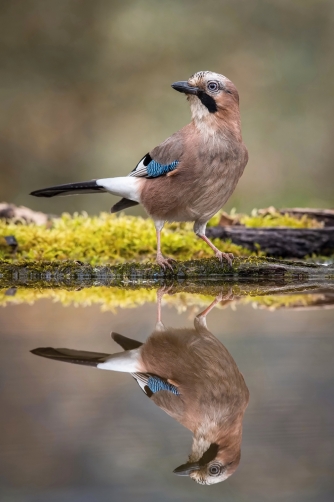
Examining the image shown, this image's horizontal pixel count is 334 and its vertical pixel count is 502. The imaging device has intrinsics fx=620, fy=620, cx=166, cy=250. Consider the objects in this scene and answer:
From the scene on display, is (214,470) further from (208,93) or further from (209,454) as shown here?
(208,93)

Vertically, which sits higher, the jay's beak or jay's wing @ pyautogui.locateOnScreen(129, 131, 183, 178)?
the jay's beak

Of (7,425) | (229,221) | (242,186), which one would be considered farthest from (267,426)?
(242,186)

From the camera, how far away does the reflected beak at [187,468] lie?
2.90 ft

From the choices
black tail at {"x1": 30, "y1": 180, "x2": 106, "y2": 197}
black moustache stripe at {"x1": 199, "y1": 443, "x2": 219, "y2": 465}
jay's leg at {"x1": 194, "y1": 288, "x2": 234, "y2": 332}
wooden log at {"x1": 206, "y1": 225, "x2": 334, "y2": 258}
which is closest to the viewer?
black moustache stripe at {"x1": 199, "y1": 443, "x2": 219, "y2": 465}

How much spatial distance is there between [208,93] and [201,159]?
0.34 metres

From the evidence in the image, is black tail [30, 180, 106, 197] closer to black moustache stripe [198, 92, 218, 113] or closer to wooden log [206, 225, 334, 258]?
black moustache stripe [198, 92, 218, 113]

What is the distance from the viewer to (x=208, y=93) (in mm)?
3133

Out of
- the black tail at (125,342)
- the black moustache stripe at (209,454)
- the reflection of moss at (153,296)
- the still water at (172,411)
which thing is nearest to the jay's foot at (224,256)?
the reflection of moss at (153,296)

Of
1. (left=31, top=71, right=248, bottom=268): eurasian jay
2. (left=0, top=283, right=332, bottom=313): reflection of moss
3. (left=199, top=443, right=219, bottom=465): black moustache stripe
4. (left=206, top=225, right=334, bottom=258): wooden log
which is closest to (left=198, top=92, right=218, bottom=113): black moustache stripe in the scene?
(left=31, top=71, right=248, bottom=268): eurasian jay

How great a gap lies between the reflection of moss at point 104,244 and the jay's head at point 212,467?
290 centimetres

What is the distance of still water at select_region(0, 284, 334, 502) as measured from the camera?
837mm

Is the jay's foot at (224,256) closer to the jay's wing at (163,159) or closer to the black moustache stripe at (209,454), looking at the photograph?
the jay's wing at (163,159)

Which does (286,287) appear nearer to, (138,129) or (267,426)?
(267,426)

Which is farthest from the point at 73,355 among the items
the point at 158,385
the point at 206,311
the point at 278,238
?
the point at 278,238
